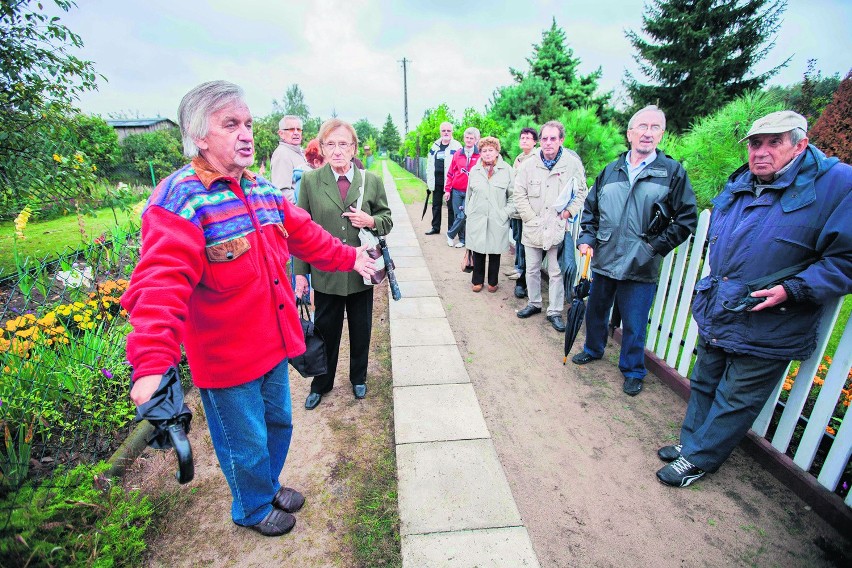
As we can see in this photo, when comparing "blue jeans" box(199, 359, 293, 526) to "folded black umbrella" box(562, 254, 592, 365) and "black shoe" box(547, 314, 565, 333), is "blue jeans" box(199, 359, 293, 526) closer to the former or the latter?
"folded black umbrella" box(562, 254, 592, 365)

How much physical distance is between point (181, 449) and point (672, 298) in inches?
145

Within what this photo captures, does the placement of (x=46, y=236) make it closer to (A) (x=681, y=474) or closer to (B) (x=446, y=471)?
(B) (x=446, y=471)

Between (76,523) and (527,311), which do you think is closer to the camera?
(76,523)

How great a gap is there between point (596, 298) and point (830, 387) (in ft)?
5.45

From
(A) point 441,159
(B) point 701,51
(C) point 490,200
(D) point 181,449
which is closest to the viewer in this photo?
(D) point 181,449

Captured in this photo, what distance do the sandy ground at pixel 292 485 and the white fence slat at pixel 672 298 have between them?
2.56 m

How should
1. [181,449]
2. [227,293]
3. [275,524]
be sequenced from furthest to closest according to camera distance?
[275,524] < [227,293] < [181,449]

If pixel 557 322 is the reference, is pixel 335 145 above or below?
above

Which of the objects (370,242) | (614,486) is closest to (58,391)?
(370,242)

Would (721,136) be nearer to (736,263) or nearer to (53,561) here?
(736,263)

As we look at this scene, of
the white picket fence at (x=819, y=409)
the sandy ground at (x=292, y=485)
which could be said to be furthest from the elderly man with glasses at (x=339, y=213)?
the white picket fence at (x=819, y=409)

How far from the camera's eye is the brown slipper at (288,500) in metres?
2.40

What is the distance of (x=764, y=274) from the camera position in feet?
7.45

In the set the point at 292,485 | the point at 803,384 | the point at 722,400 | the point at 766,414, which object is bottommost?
the point at 292,485
